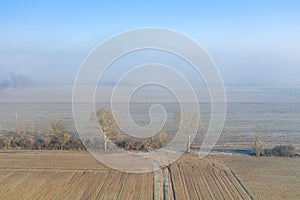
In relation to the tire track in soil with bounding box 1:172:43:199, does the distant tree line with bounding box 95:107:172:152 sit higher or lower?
higher

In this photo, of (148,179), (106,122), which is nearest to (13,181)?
(148,179)

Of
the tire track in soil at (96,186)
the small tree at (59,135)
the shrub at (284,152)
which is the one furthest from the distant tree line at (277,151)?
the small tree at (59,135)

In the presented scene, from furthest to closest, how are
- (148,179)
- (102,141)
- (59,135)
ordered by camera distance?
1. (102,141)
2. (59,135)
3. (148,179)

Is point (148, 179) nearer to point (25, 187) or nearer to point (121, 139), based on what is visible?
point (25, 187)

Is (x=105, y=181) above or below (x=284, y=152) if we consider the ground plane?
below

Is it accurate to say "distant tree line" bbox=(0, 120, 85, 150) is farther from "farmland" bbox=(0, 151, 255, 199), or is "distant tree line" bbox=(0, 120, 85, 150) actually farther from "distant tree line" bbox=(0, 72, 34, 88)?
"distant tree line" bbox=(0, 72, 34, 88)

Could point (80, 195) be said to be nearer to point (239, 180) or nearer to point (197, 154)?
point (239, 180)

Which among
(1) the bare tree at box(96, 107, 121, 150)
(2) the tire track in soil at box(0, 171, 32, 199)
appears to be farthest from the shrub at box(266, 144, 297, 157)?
(2) the tire track in soil at box(0, 171, 32, 199)

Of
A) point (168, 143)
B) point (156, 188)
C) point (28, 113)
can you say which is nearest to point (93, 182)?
point (156, 188)

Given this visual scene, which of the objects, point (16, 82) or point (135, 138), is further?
point (16, 82)

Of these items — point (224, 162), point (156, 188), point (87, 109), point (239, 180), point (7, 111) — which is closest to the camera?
point (156, 188)

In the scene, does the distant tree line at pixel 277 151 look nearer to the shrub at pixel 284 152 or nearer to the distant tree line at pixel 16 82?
the shrub at pixel 284 152
